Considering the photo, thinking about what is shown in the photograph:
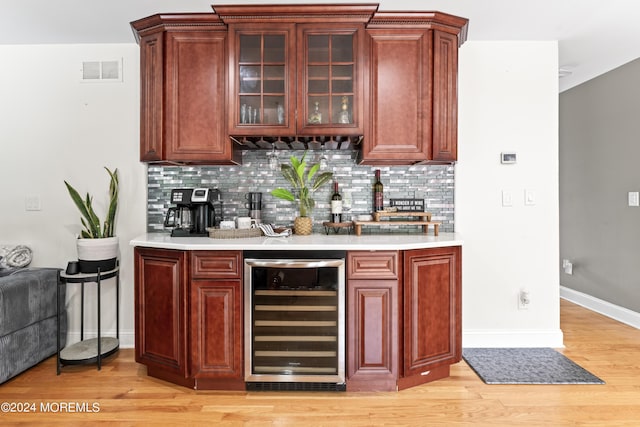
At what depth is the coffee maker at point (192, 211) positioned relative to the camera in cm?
278

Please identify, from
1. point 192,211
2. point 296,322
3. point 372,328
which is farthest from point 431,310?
point 192,211

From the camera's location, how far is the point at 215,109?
2.71 m

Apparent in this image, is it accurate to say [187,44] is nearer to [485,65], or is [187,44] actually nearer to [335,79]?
[335,79]

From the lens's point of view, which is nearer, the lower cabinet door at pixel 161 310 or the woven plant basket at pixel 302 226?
the lower cabinet door at pixel 161 310

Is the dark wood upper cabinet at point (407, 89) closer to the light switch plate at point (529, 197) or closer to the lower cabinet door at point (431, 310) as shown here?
the lower cabinet door at point (431, 310)

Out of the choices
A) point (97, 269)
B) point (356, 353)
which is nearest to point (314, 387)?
point (356, 353)

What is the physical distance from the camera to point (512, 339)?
3107 mm

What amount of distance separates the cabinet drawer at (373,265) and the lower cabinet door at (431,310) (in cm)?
9

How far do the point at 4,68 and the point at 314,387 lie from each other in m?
3.41

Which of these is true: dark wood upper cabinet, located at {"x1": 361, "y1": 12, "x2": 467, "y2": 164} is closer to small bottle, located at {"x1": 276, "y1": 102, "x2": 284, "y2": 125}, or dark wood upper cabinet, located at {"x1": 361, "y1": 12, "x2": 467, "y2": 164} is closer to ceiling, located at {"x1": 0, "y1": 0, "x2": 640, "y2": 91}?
ceiling, located at {"x1": 0, "y1": 0, "x2": 640, "y2": 91}

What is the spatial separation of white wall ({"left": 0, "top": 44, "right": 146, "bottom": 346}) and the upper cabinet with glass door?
1.05 meters

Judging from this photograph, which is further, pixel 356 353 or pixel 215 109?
pixel 215 109

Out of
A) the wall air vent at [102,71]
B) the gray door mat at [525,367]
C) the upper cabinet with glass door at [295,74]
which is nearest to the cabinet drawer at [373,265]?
the upper cabinet with glass door at [295,74]

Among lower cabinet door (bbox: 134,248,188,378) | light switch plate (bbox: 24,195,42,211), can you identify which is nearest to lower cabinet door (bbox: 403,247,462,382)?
lower cabinet door (bbox: 134,248,188,378)
